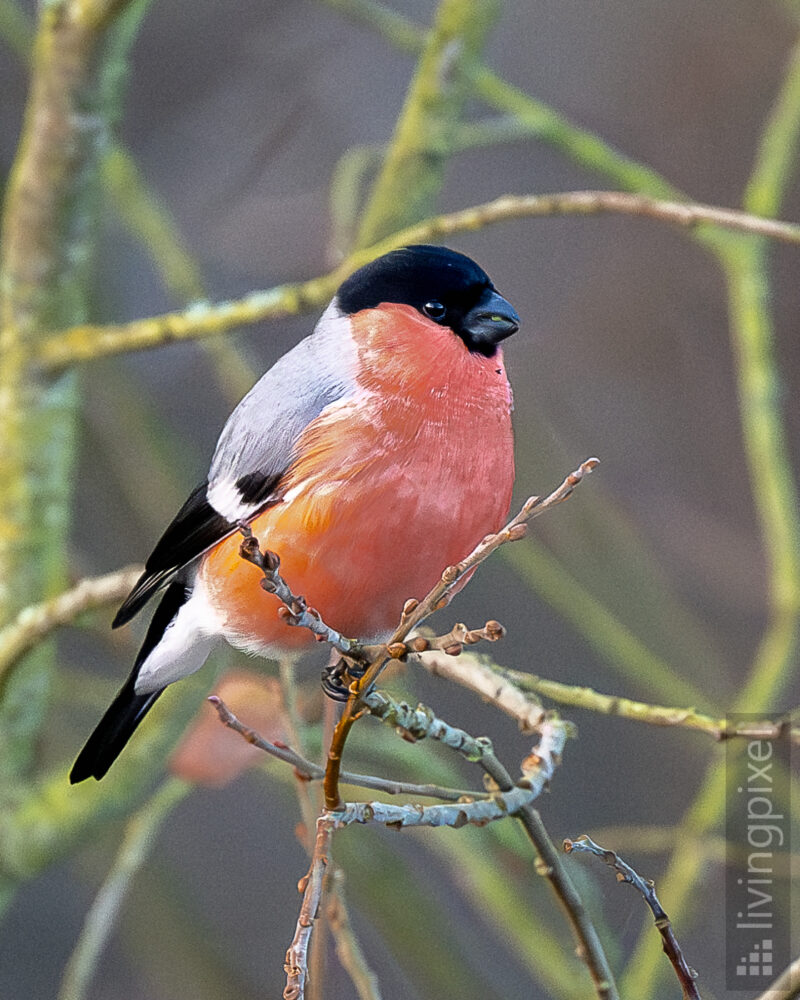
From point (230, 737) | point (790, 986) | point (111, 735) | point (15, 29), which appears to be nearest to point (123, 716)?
point (111, 735)

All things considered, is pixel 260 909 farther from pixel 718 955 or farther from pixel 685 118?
pixel 685 118

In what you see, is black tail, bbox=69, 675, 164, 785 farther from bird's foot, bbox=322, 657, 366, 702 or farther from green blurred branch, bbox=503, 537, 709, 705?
green blurred branch, bbox=503, 537, 709, 705

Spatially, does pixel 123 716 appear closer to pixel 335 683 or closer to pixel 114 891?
pixel 335 683

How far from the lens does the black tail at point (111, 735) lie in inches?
39.7

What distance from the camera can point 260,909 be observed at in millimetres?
2307

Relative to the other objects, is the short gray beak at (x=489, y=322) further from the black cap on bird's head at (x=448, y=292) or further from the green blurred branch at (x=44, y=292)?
the green blurred branch at (x=44, y=292)

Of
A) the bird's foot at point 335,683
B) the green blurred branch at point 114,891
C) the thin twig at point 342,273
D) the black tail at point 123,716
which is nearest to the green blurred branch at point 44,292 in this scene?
the thin twig at point 342,273

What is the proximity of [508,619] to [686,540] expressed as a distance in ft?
1.23

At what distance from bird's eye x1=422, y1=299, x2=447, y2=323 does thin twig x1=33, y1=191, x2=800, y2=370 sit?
135 mm

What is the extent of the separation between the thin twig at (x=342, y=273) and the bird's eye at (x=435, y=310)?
13cm

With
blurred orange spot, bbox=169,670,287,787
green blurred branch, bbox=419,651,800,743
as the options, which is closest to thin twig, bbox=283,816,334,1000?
green blurred branch, bbox=419,651,800,743

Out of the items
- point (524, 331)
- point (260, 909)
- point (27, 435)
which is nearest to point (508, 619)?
point (524, 331)

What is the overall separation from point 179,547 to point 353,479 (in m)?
0.18

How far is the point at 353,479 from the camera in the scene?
2.91 feet
